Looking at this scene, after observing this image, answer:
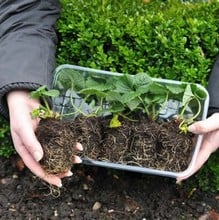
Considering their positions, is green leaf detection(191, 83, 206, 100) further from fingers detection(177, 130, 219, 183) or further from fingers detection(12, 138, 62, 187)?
fingers detection(12, 138, 62, 187)

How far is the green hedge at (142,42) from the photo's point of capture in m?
2.35

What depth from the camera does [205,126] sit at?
1.99m

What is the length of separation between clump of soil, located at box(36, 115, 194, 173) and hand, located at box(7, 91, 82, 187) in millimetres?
65

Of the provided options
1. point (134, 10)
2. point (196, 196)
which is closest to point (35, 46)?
point (134, 10)

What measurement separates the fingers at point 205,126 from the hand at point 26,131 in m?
0.38

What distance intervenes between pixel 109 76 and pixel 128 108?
186 mm

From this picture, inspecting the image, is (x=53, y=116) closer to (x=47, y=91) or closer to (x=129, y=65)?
(x=47, y=91)

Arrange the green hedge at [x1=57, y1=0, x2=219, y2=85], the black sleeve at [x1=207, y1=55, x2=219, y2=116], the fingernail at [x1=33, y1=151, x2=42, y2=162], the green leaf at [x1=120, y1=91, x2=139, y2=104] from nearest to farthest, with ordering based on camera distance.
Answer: the fingernail at [x1=33, y1=151, x2=42, y2=162], the green leaf at [x1=120, y1=91, x2=139, y2=104], the black sleeve at [x1=207, y1=55, x2=219, y2=116], the green hedge at [x1=57, y1=0, x2=219, y2=85]

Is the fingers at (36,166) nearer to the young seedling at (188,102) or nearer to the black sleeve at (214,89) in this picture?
the young seedling at (188,102)

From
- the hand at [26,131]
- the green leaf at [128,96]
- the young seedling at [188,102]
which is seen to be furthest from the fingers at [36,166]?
the young seedling at [188,102]

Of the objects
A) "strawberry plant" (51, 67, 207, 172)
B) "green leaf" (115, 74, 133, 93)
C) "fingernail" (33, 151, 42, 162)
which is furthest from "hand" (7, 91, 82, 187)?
"green leaf" (115, 74, 133, 93)

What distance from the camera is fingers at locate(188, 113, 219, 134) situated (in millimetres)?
1992

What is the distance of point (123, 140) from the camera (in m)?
2.11

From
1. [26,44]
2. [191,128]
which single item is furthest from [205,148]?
[26,44]
